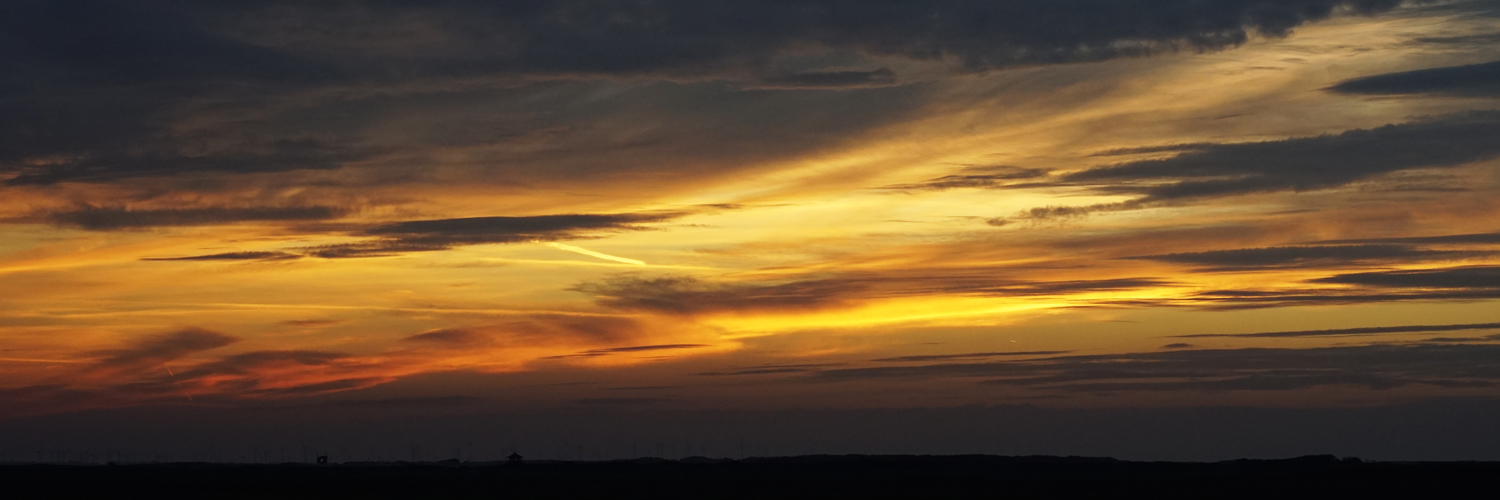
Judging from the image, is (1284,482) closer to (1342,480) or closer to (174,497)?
(1342,480)

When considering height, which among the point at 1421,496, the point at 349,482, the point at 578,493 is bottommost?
the point at 1421,496

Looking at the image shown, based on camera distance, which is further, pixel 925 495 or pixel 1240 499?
pixel 925 495

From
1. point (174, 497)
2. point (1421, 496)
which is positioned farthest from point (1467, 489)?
point (174, 497)

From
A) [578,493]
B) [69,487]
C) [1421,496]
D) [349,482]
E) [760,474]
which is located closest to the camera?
[1421,496]

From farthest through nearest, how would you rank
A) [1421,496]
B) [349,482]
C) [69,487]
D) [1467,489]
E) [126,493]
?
1. [349,482]
2. [69,487]
3. [126,493]
4. [1467,489]
5. [1421,496]

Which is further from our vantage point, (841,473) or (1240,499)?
(841,473)

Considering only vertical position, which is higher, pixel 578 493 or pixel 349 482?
pixel 349 482

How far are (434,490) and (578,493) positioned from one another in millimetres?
20534

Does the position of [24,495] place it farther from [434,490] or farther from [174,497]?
[434,490]

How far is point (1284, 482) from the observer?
144 metres

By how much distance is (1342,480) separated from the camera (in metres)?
145

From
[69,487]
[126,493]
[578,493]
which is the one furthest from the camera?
[69,487]

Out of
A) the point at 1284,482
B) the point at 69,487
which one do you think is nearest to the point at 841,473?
the point at 1284,482

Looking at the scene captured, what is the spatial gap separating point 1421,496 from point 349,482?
122 meters
